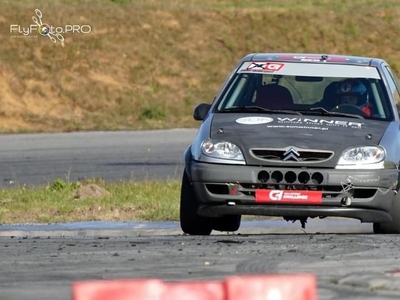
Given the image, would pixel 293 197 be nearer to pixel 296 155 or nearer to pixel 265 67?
pixel 296 155

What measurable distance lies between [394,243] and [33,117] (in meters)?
24.2

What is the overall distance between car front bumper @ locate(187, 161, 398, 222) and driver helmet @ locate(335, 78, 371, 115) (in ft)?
3.60

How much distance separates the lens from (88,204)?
14672mm

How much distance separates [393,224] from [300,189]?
3.17 feet

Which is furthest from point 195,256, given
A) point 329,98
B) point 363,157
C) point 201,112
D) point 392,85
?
point 392,85

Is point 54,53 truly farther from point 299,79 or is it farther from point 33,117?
point 299,79

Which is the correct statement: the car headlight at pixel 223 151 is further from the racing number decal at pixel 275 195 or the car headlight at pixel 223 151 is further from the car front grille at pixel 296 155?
the racing number decal at pixel 275 195

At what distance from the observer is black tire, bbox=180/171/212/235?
10656 mm

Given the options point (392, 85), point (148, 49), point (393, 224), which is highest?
point (392, 85)

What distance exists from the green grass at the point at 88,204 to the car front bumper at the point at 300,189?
126 inches

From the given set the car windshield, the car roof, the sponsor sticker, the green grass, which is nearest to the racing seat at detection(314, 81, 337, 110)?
the car windshield

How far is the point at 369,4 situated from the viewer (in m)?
44.3

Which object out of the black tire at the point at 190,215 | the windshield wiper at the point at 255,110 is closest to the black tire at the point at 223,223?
the black tire at the point at 190,215

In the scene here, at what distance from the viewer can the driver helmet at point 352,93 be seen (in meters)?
11.3
